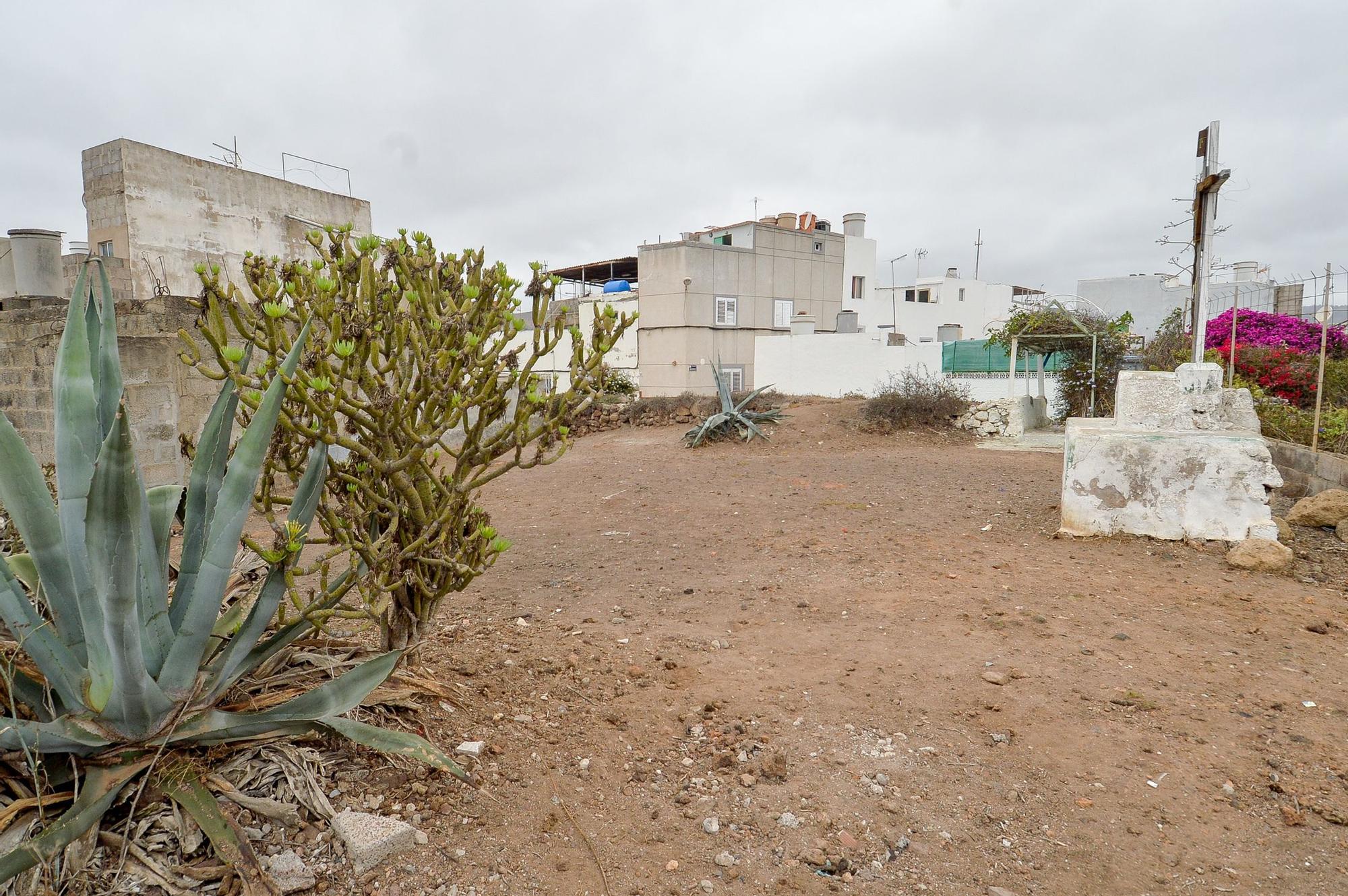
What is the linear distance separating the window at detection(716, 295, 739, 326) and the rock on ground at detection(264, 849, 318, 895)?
23.9m

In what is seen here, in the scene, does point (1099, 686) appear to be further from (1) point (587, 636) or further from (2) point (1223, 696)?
(1) point (587, 636)

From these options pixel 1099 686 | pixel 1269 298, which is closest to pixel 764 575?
pixel 1099 686

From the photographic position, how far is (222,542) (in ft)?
6.38

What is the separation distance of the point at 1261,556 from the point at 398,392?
5.25 m

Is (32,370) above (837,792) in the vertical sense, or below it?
above

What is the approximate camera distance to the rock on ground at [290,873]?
183cm

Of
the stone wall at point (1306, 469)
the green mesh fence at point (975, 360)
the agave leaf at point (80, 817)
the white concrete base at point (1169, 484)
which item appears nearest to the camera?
the agave leaf at point (80, 817)

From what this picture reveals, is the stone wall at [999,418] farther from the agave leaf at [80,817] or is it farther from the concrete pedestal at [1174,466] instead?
the agave leaf at [80,817]

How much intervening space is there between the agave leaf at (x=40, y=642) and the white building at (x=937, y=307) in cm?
3027

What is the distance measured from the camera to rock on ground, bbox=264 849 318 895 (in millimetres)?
1826

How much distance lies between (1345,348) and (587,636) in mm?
15111

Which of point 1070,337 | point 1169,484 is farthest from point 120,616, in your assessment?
point 1070,337

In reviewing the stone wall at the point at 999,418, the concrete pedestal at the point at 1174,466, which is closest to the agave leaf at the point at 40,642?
the concrete pedestal at the point at 1174,466

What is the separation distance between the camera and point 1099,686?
10.6ft
